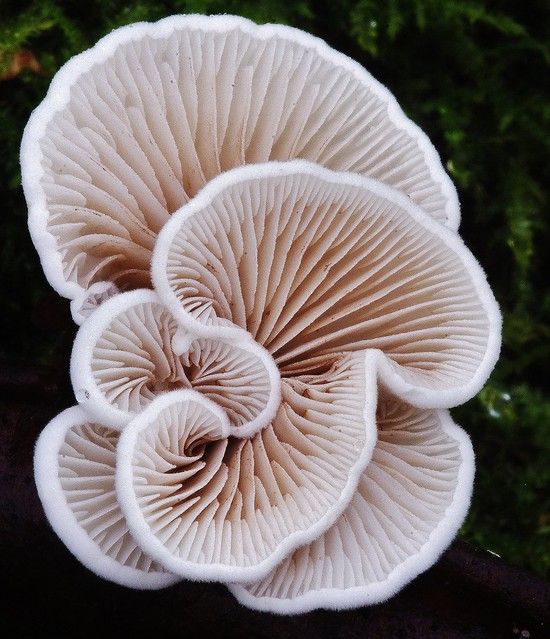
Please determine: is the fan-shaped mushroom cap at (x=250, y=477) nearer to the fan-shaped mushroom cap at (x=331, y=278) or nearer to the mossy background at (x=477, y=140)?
the fan-shaped mushroom cap at (x=331, y=278)

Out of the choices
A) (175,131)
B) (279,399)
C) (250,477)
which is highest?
(175,131)

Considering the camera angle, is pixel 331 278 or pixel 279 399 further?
pixel 331 278

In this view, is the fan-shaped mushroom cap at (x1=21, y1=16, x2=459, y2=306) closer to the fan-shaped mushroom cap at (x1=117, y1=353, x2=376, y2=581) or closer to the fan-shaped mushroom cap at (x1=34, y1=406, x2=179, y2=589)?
the fan-shaped mushroom cap at (x1=34, y1=406, x2=179, y2=589)

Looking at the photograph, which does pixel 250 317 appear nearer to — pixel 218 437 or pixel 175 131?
pixel 218 437

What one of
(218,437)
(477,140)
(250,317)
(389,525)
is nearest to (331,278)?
(250,317)

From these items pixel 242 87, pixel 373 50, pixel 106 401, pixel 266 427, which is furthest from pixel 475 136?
pixel 106 401

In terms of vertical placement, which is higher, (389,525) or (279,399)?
(279,399)

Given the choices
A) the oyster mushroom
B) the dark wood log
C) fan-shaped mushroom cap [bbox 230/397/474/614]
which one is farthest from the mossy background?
fan-shaped mushroom cap [bbox 230/397/474/614]
